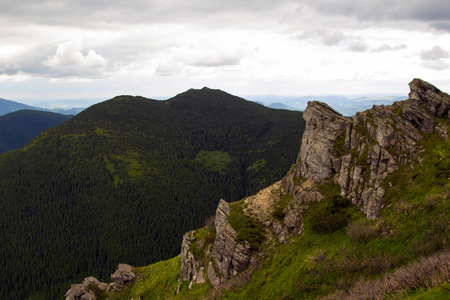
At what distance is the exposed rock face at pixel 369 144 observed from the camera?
156 ft

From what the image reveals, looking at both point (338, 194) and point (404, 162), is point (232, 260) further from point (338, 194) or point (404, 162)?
point (404, 162)

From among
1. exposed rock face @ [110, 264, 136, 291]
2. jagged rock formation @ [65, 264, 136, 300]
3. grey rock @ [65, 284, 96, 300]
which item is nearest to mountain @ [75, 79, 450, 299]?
exposed rock face @ [110, 264, 136, 291]

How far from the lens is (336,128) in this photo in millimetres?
62469

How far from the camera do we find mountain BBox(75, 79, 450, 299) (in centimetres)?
3391

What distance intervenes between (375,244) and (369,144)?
2303cm

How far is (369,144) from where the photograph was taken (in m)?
53.5

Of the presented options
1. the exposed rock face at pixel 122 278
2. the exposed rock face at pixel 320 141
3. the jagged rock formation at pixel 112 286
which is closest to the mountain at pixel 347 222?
the exposed rock face at pixel 320 141

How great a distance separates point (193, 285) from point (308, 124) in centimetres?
5564

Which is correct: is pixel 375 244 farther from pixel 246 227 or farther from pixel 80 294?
pixel 80 294

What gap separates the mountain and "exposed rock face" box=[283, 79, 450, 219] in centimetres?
21

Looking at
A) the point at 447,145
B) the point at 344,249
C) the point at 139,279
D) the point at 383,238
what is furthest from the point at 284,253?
the point at 139,279

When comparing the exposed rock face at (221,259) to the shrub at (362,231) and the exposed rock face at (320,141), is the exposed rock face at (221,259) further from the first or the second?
the exposed rock face at (320,141)

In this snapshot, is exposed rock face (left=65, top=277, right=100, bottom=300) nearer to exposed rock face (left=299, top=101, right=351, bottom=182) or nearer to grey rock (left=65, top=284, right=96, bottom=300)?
grey rock (left=65, top=284, right=96, bottom=300)

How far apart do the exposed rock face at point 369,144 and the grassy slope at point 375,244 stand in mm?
2328
